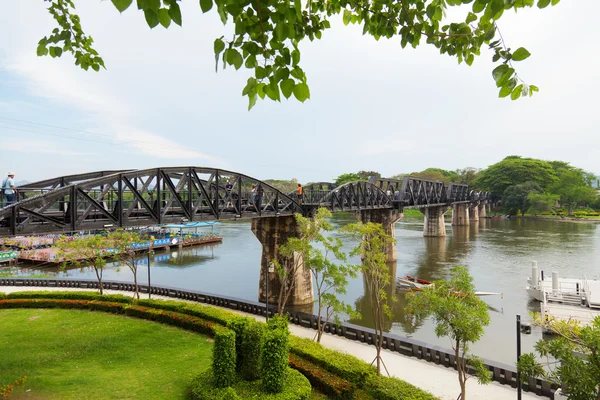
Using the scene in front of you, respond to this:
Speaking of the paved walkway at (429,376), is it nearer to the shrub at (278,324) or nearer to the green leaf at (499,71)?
the shrub at (278,324)

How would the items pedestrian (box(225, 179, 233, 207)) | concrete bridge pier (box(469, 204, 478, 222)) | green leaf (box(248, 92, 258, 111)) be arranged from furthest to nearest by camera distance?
concrete bridge pier (box(469, 204, 478, 222))
pedestrian (box(225, 179, 233, 207))
green leaf (box(248, 92, 258, 111))

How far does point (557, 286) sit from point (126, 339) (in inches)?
1017

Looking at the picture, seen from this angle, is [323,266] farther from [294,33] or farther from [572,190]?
[572,190]

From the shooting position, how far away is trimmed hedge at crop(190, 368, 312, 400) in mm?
9641

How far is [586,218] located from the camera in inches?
3167

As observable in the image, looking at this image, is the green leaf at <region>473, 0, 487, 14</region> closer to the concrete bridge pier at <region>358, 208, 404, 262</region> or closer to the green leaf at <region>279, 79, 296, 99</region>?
the green leaf at <region>279, 79, 296, 99</region>

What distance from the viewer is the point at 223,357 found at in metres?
10.0

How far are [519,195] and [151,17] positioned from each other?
105088 millimetres

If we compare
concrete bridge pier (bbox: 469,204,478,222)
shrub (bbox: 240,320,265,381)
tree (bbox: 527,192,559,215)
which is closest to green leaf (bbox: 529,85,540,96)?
shrub (bbox: 240,320,265,381)

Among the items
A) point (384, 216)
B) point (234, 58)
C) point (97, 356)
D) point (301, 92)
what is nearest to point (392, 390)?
point (301, 92)

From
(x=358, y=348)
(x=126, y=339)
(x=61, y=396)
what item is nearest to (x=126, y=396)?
(x=61, y=396)

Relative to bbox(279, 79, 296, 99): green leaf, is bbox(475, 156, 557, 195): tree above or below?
above

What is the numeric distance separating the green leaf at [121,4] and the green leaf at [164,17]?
1.05ft

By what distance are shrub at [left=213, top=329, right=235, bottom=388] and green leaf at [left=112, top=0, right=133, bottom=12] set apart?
380 inches
